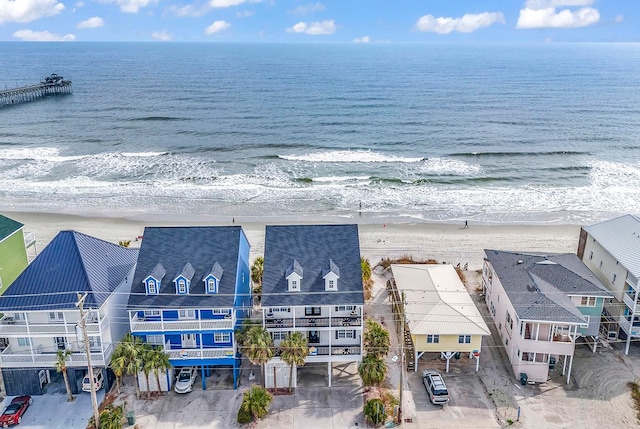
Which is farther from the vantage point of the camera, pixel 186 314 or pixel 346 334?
pixel 346 334

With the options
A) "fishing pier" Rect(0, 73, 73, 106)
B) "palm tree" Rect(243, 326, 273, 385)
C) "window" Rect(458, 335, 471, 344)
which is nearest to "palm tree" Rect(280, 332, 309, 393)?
"palm tree" Rect(243, 326, 273, 385)

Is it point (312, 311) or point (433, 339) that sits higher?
point (312, 311)

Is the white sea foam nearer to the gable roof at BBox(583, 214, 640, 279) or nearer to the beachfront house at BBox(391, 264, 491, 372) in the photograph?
the gable roof at BBox(583, 214, 640, 279)

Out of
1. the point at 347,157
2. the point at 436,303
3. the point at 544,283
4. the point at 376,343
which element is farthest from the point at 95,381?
the point at 347,157

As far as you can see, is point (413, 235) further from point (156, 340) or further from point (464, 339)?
point (156, 340)

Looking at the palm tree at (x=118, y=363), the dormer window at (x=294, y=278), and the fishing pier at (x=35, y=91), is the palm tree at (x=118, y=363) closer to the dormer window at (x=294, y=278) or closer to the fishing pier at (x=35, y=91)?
the dormer window at (x=294, y=278)

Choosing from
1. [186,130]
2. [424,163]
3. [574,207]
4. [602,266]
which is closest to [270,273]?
[602,266]

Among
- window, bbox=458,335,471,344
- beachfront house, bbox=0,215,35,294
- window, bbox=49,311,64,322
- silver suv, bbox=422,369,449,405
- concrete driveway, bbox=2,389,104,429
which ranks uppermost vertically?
beachfront house, bbox=0,215,35,294

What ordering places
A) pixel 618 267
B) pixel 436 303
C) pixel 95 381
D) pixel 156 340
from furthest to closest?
pixel 618 267 < pixel 436 303 < pixel 156 340 < pixel 95 381
